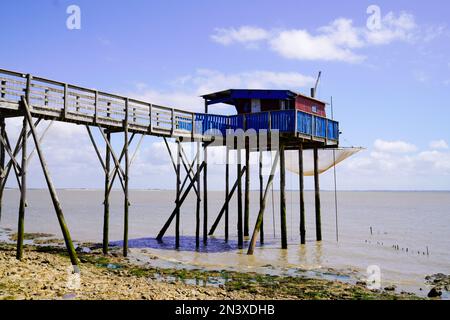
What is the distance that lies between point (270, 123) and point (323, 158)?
8.38m

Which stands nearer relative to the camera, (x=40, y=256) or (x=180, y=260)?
(x=40, y=256)

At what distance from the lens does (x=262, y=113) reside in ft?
68.7

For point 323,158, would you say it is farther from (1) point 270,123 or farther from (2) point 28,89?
(2) point 28,89

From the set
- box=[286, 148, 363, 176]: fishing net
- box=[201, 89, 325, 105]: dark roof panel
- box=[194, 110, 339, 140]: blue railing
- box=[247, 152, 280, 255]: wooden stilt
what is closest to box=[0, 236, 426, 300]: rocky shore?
box=[247, 152, 280, 255]: wooden stilt

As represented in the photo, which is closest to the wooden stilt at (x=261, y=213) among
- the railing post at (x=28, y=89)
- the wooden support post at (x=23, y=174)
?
the wooden support post at (x=23, y=174)

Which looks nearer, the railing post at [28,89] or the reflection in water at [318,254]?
the railing post at [28,89]

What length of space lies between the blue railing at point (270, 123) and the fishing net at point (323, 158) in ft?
13.6

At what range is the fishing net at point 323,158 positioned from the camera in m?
27.1

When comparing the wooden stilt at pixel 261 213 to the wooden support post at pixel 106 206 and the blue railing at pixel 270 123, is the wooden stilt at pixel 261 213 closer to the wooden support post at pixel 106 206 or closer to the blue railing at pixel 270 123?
the blue railing at pixel 270 123

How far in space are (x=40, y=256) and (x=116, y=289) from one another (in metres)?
6.36

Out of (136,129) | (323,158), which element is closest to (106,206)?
(136,129)
